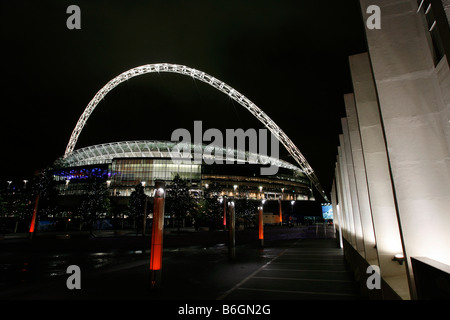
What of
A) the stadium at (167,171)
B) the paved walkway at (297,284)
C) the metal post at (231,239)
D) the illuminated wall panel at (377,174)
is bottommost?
the paved walkway at (297,284)

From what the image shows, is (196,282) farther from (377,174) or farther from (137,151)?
(137,151)

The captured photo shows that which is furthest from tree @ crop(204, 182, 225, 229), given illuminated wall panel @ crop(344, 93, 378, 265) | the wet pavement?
illuminated wall panel @ crop(344, 93, 378, 265)

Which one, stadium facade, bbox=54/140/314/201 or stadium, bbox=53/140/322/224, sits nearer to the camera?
stadium, bbox=53/140/322/224

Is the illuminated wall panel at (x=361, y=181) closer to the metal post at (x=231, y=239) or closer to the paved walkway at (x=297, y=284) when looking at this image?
the paved walkway at (x=297, y=284)

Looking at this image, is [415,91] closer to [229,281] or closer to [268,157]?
[229,281]

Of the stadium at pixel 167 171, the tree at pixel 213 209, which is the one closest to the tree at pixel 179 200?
the tree at pixel 213 209

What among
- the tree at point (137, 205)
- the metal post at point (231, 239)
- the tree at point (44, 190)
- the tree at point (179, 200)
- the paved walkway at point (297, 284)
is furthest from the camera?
the tree at point (179, 200)

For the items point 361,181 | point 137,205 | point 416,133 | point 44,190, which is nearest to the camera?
point 416,133

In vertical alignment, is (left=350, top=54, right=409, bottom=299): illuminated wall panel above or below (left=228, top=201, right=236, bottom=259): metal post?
above

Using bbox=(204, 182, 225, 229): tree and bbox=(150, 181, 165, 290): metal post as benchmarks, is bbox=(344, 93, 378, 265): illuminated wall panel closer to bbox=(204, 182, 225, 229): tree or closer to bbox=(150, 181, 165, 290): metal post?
bbox=(150, 181, 165, 290): metal post

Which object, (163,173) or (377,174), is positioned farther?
(163,173)

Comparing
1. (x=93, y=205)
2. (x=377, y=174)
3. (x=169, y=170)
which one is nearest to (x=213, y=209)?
(x=93, y=205)

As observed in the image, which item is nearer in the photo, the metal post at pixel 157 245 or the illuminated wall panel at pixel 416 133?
the illuminated wall panel at pixel 416 133

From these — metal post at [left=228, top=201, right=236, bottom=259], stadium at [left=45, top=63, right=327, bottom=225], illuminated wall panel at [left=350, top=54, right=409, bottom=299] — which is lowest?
metal post at [left=228, top=201, right=236, bottom=259]
